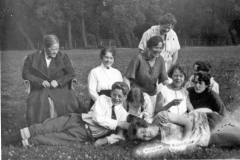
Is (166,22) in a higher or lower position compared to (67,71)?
higher

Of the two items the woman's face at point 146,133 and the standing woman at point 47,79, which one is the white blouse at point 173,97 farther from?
the standing woman at point 47,79

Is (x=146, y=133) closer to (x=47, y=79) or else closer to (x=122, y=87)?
(x=122, y=87)

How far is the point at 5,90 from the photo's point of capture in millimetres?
5438

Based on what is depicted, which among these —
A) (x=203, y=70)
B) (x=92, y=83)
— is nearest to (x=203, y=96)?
(x=203, y=70)

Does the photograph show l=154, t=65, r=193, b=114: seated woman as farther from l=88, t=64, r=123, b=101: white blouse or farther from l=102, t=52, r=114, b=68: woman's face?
l=102, t=52, r=114, b=68: woman's face

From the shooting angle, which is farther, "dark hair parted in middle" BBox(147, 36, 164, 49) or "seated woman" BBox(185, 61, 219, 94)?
"seated woman" BBox(185, 61, 219, 94)

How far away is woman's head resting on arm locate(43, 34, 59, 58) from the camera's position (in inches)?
213

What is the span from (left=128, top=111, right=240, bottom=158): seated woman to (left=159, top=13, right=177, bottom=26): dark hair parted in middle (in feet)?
4.45

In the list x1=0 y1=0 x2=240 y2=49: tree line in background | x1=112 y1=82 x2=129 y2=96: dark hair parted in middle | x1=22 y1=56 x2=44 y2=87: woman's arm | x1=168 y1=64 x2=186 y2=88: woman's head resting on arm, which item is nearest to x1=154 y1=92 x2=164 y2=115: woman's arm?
x1=168 y1=64 x2=186 y2=88: woman's head resting on arm

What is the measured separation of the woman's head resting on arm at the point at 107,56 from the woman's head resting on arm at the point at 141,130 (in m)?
0.93

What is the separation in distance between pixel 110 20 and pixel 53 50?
985mm

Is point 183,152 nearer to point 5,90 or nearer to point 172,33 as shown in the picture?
point 172,33

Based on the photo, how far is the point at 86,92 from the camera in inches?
217

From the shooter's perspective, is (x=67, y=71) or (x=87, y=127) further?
(x=67, y=71)
